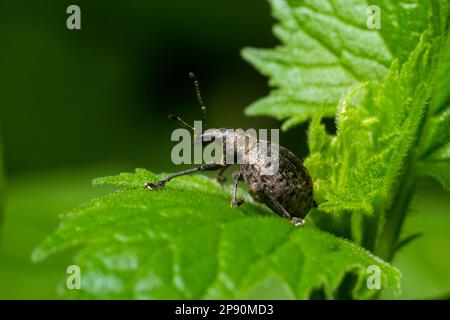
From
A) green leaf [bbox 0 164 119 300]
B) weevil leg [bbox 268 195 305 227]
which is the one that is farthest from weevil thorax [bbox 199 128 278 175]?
green leaf [bbox 0 164 119 300]

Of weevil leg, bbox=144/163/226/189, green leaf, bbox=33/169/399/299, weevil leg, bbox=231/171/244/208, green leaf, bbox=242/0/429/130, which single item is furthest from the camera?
green leaf, bbox=242/0/429/130

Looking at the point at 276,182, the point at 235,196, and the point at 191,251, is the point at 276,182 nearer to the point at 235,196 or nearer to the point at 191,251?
the point at 235,196

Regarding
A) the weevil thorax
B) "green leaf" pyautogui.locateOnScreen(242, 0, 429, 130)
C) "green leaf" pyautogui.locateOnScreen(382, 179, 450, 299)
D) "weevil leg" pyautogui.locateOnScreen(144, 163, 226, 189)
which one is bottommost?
"green leaf" pyautogui.locateOnScreen(382, 179, 450, 299)

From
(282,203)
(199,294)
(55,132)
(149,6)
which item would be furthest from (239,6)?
(199,294)

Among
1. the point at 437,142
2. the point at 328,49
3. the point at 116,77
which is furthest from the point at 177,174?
the point at 116,77

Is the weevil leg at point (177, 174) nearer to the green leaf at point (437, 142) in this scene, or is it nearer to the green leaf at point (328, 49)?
the green leaf at point (328, 49)

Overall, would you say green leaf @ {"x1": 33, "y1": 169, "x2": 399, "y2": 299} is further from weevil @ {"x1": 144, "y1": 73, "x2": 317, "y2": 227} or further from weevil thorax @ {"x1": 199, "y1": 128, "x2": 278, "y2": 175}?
weevil thorax @ {"x1": 199, "y1": 128, "x2": 278, "y2": 175}

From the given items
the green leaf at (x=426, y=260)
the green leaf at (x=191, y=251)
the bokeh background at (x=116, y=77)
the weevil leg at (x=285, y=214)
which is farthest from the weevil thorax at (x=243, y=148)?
the bokeh background at (x=116, y=77)

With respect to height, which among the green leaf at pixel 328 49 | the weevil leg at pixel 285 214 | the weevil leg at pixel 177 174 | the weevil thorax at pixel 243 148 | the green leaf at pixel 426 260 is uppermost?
the green leaf at pixel 328 49
